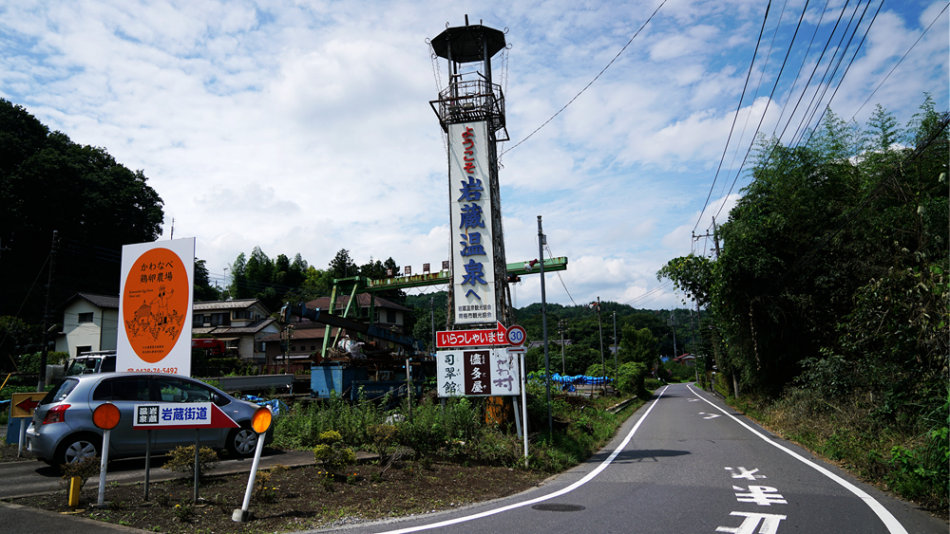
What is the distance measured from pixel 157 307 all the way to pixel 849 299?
19.6 meters

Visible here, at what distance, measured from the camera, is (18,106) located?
4612 cm

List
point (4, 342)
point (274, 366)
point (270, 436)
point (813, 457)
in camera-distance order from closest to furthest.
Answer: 1. point (270, 436)
2. point (813, 457)
3. point (4, 342)
4. point (274, 366)

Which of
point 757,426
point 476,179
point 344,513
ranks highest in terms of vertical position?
point 476,179

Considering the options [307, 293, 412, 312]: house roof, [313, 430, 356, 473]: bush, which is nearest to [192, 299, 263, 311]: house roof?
[307, 293, 412, 312]: house roof

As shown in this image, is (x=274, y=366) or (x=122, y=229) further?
(x=122, y=229)

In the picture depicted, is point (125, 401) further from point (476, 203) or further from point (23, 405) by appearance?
point (476, 203)

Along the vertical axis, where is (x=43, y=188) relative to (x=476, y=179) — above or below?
above

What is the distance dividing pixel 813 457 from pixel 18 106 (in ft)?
198

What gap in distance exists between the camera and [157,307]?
25.3 feet

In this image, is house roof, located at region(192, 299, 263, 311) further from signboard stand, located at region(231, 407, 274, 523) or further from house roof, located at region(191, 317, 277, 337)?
signboard stand, located at region(231, 407, 274, 523)

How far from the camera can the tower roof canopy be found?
1515cm

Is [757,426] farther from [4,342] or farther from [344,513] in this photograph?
[4,342]

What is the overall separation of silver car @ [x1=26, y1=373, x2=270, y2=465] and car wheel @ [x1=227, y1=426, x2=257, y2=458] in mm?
373

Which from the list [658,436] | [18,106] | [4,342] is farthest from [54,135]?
[658,436]
